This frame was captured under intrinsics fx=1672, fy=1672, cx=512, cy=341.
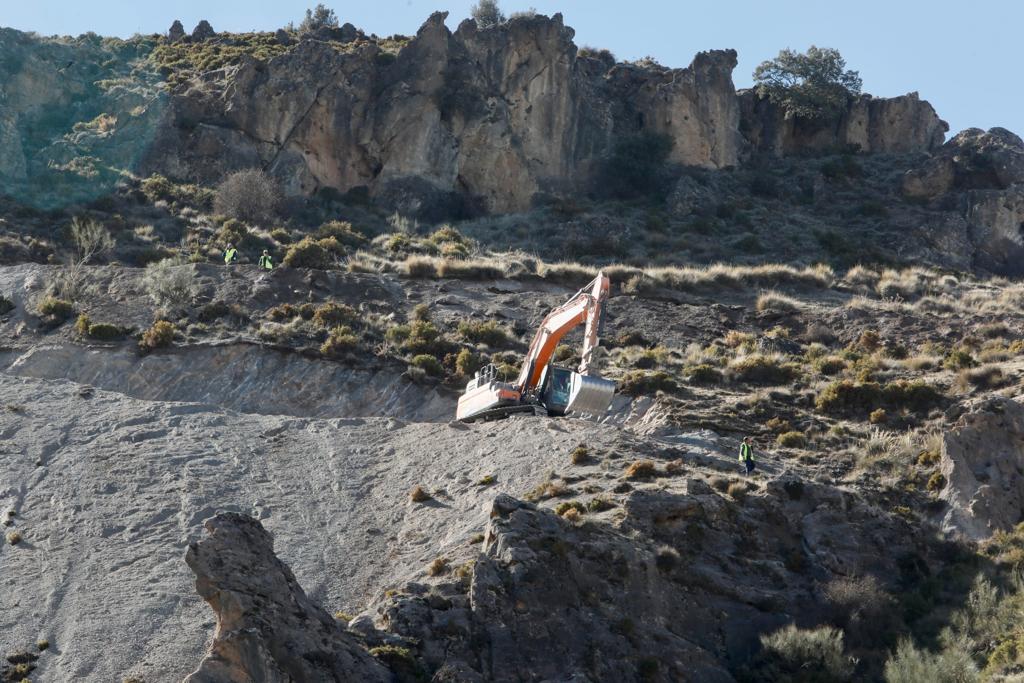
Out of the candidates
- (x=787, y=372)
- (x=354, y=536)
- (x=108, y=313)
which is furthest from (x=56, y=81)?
(x=354, y=536)

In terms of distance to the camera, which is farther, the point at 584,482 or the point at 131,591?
the point at 584,482

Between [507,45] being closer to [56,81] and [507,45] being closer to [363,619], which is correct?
[56,81]

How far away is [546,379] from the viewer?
3828 cm

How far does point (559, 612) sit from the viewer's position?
27453mm

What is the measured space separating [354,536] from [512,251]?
97.5ft

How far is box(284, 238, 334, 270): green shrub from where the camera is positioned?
175 feet

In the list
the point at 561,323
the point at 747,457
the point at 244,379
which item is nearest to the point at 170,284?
the point at 244,379

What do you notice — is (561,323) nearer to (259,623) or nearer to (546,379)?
(546,379)

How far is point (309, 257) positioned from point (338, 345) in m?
10.6

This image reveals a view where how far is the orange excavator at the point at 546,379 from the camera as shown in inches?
1455

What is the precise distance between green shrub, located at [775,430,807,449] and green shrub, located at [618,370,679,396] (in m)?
4.26

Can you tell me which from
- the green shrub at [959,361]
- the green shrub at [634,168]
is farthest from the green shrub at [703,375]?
the green shrub at [634,168]

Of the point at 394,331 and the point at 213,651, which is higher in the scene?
the point at 394,331

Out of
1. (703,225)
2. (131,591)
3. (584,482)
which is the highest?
(703,225)
